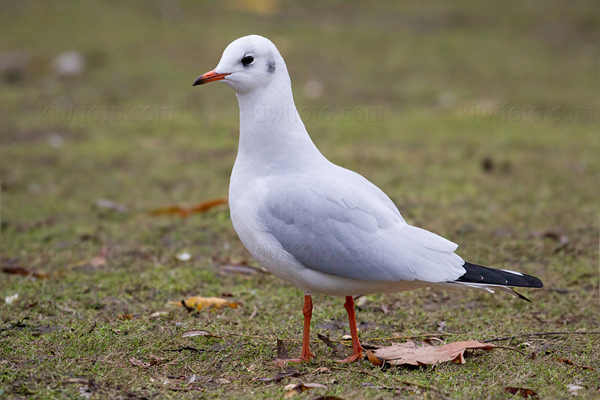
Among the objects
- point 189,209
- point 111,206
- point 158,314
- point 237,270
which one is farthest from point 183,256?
point 111,206

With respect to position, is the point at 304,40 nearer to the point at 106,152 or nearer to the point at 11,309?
the point at 106,152

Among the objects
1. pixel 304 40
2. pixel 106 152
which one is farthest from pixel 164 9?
pixel 106 152

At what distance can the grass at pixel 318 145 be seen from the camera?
328 centimetres

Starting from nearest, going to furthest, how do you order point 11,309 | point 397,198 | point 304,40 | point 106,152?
point 11,309 → point 397,198 → point 106,152 → point 304,40

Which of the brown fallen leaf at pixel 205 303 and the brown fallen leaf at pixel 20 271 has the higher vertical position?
the brown fallen leaf at pixel 20 271

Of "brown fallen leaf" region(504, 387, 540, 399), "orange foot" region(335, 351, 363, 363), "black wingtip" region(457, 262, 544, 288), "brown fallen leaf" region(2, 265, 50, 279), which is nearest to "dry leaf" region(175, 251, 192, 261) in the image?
"brown fallen leaf" region(2, 265, 50, 279)

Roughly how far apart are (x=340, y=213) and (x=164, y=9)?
34.2 feet

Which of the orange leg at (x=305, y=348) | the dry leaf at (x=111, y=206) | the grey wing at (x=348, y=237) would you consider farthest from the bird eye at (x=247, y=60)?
the dry leaf at (x=111, y=206)

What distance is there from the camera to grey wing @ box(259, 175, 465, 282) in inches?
123

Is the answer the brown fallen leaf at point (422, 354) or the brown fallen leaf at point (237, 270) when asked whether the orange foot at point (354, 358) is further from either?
the brown fallen leaf at point (237, 270)

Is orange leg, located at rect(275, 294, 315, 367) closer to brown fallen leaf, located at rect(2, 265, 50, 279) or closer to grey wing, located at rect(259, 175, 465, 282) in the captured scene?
grey wing, located at rect(259, 175, 465, 282)

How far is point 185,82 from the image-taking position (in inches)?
388

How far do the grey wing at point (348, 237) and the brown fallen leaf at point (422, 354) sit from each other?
1.22 feet

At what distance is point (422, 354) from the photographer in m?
3.27
